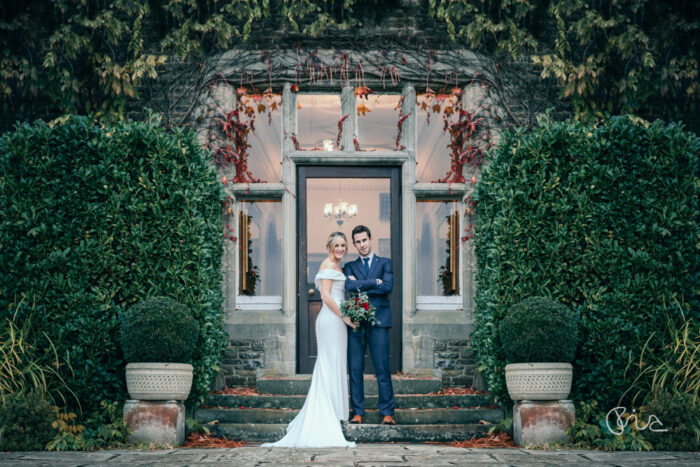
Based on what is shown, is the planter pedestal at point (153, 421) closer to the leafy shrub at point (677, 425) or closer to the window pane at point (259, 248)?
the window pane at point (259, 248)

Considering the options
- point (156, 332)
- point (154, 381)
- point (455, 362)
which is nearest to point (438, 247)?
point (455, 362)

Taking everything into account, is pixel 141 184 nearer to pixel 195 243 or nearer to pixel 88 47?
pixel 195 243

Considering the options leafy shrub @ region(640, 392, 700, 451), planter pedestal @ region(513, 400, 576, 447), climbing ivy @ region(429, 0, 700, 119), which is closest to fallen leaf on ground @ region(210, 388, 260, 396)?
planter pedestal @ region(513, 400, 576, 447)

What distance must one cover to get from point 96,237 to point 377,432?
3.25 metres

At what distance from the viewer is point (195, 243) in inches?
280

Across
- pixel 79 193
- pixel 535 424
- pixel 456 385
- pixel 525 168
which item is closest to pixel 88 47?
pixel 79 193

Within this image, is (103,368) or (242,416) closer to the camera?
(103,368)

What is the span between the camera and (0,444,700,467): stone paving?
5039 mm

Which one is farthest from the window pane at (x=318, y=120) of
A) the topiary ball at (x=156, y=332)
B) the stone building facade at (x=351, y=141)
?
the topiary ball at (x=156, y=332)

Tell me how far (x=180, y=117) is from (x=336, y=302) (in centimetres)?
328

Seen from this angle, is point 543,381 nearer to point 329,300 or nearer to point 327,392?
point 327,392

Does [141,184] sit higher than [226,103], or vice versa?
[226,103]

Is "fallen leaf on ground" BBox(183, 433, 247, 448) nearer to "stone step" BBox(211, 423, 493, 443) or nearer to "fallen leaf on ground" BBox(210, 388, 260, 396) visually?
"stone step" BBox(211, 423, 493, 443)

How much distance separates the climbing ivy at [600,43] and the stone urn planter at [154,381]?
5084mm
